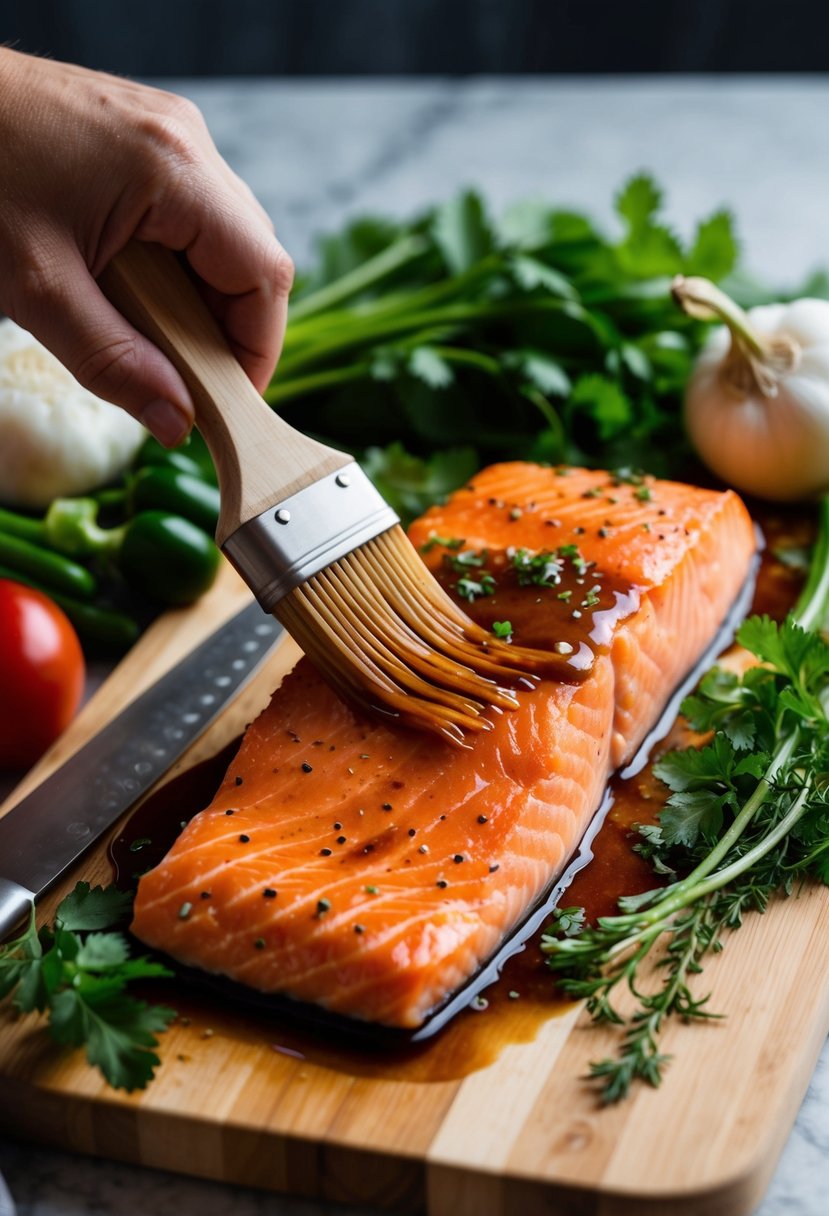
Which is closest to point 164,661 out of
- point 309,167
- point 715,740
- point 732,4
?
point 715,740

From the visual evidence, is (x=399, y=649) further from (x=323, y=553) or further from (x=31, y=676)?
(x=31, y=676)

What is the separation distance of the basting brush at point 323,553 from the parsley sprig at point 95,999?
2.30 feet

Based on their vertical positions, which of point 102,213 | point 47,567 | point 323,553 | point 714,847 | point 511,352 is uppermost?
point 102,213

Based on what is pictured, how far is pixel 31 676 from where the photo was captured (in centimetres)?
299

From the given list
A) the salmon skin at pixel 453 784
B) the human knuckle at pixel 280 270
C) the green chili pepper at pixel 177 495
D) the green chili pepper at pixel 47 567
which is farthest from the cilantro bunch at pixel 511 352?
the human knuckle at pixel 280 270

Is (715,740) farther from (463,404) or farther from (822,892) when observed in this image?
(463,404)

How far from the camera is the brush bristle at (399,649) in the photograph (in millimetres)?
2580

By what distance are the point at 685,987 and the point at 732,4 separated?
21.0 ft

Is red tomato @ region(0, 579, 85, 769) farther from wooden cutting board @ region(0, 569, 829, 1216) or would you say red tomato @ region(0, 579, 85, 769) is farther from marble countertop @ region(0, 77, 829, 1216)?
marble countertop @ region(0, 77, 829, 1216)

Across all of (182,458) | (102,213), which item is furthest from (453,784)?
(182,458)

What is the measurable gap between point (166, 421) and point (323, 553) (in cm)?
42

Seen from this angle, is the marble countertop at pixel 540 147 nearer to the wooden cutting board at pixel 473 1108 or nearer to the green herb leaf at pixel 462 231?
the green herb leaf at pixel 462 231

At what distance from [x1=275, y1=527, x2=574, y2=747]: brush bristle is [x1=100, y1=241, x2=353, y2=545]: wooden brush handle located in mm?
203

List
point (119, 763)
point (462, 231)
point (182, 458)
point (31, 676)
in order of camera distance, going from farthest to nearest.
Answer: point (462, 231) < point (182, 458) < point (31, 676) < point (119, 763)
